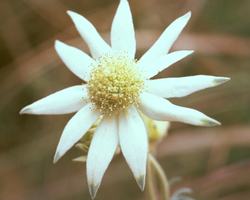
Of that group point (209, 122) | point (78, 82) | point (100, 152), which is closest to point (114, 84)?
point (100, 152)

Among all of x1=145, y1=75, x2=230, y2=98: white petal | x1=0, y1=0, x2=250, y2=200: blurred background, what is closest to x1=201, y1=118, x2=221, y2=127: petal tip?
x1=145, y1=75, x2=230, y2=98: white petal

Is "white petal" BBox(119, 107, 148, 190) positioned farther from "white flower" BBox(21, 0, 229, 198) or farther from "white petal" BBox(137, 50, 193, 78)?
"white petal" BBox(137, 50, 193, 78)

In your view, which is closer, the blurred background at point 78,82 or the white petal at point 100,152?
the white petal at point 100,152

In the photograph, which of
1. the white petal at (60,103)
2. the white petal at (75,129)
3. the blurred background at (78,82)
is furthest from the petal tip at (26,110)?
the blurred background at (78,82)

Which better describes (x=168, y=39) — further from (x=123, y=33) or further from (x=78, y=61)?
(x=78, y=61)

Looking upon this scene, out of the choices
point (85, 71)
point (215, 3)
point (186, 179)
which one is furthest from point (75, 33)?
point (85, 71)

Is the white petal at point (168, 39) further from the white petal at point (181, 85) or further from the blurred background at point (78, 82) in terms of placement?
the blurred background at point (78, 82)
